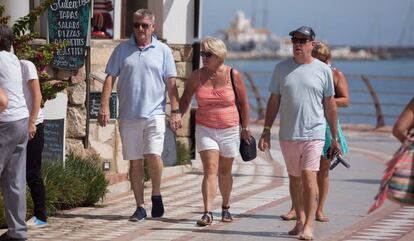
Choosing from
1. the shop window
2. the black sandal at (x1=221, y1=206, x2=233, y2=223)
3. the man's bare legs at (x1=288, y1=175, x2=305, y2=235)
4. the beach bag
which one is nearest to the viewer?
the beach bag

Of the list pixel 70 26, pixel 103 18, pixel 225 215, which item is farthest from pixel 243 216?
pixel 103 18

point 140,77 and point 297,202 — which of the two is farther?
point 140,77

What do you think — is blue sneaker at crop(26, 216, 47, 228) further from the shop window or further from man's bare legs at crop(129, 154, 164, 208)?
the shop window

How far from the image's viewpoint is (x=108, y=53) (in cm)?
1388

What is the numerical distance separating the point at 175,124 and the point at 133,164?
23.3 inches

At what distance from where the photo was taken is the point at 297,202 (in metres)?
11.0

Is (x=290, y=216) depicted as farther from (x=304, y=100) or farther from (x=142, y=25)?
(x=142, y=25)

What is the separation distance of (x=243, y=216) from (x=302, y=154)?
159 cm

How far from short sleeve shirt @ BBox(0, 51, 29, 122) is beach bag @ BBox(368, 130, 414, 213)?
3272mm

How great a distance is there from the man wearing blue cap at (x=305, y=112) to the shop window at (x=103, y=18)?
446cm

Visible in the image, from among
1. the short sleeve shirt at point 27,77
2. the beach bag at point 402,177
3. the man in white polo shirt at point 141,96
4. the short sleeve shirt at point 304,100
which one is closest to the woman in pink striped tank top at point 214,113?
the man in white polo shirt at point 141,96

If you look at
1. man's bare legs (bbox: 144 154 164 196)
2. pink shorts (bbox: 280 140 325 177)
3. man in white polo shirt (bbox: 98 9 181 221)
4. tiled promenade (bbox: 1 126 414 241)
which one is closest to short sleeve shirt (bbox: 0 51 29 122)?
tiled promenade (bbox: 1 126 414 241)

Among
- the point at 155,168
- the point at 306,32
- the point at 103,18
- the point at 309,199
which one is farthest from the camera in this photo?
the point at 103,18

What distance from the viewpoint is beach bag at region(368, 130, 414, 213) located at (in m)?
7.55
